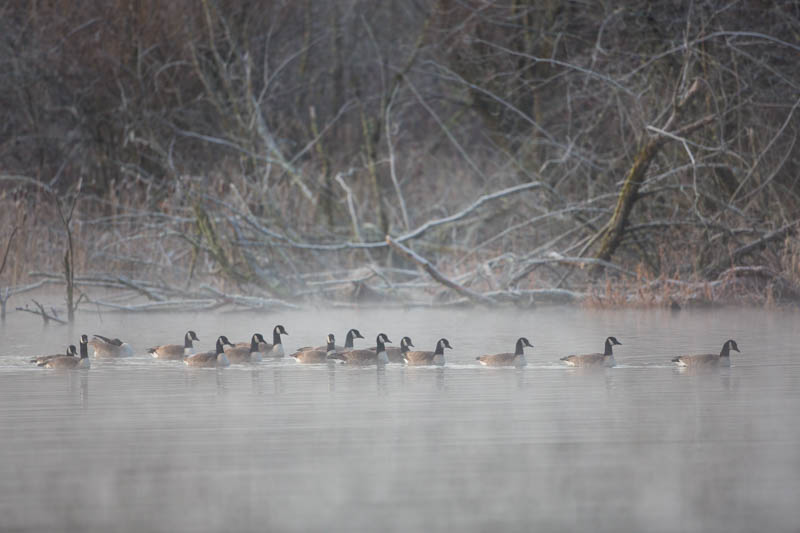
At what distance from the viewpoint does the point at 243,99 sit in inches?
933

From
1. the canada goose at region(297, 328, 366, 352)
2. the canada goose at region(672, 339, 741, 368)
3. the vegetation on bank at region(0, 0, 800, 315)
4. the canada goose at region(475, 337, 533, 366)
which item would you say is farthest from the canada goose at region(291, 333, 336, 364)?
the vegetation on bank at region(0, 0, 800, 315)

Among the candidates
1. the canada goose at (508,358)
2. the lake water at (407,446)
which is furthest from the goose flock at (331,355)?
the lake water at (407,446)

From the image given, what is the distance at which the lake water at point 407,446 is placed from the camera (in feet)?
18.4

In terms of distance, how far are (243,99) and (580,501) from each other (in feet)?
61.6

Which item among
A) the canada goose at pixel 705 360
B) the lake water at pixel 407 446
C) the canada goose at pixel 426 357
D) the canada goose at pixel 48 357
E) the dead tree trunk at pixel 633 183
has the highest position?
the dead tree trunk at pixel 633 183

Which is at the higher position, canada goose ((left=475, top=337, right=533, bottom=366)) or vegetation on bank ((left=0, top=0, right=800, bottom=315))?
vegetation on bank ((left=0, top=0, right=800, bottom=315))

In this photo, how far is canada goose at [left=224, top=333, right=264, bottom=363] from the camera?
41.1 feet

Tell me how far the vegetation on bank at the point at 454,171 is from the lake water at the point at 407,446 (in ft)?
18.2

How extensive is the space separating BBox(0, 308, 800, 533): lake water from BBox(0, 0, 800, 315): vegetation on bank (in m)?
5.55

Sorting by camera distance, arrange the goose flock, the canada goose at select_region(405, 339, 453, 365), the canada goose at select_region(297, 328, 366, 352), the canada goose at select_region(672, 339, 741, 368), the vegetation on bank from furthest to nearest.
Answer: the vegetation on bank, the canada goose at select_region(297, 328, 366, 352), the canada goose at select_region(405, 339, 453, 365), the goose flock, the canada goose at select_region(672, 339, 741, 368)

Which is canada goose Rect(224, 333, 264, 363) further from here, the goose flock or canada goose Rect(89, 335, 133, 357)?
canada goose Rect(89, 335, 133, 357)

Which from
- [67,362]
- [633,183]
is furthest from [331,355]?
[633,183]

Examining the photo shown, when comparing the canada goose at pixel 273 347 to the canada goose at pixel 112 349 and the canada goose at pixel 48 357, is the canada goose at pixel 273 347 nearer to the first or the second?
the canada goose at pixel 112 349

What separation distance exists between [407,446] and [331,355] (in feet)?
17.2
